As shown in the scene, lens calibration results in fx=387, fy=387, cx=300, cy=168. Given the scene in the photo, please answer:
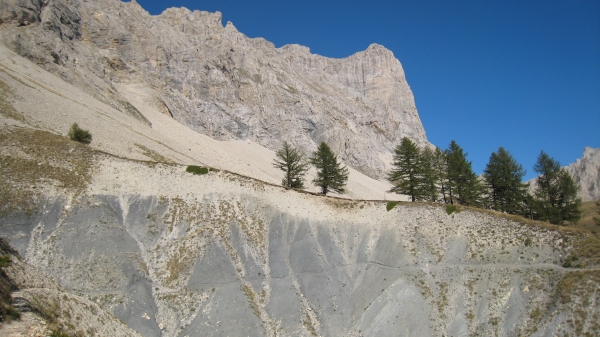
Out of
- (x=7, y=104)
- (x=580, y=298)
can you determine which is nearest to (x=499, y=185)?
(x=580, y=298)

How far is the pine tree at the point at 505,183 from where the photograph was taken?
5241cm

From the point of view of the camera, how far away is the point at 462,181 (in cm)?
5484

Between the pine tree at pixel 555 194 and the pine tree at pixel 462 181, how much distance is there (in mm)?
7806

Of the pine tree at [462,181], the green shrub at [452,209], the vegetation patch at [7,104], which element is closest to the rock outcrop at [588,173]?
the pine tree at [462,181]

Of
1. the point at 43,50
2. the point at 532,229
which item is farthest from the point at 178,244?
the point at 43,50

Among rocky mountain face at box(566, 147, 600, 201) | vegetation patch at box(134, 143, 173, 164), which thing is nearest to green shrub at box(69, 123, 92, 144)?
vegetation patch at box(134, 143, 173, 164)

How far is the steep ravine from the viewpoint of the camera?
98.4 ft

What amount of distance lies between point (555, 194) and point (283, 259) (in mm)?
39622

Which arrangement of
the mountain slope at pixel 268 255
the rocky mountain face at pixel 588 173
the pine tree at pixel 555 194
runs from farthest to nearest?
the rocky mountain face at pixel 588 173
the pine tree at pixel 555 194
the mountain slope at pixel 268 255

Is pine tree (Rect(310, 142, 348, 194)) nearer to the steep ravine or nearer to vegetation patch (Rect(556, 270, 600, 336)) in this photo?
the steep ravine

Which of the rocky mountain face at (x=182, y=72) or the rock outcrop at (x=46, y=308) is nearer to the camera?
the rock outcrop at (x=46, y=308)

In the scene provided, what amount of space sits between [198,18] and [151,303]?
183 m

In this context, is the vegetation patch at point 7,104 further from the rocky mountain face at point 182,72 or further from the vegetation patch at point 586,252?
the vegetation patch at point 586,252

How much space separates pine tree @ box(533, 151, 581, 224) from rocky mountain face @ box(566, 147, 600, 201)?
103110 millimetres
